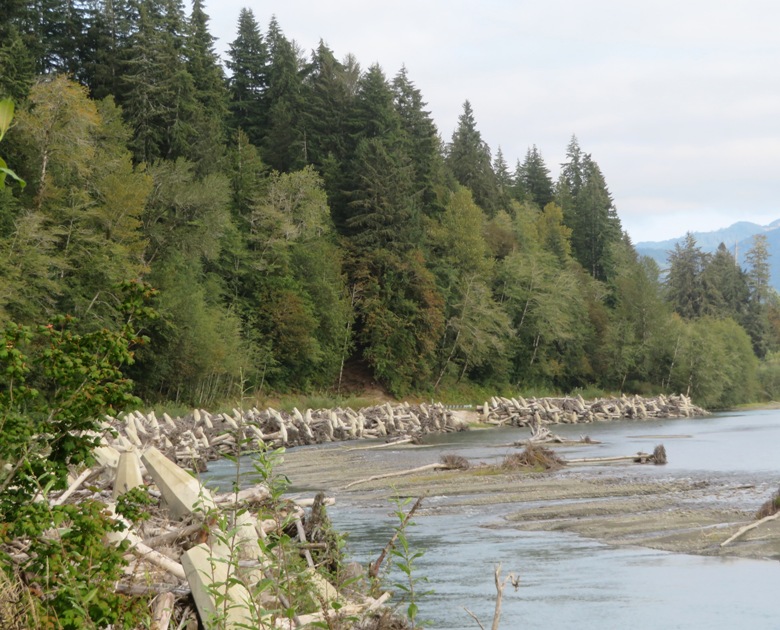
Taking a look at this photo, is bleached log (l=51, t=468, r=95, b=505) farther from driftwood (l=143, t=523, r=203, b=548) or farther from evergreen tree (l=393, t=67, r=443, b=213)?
evergreen tree (l=393, t=67, r=443, b=213)

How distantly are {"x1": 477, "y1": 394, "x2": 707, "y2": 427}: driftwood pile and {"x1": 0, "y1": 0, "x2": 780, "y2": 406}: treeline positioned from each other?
38.5 ft

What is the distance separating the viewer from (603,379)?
91750 millimetres

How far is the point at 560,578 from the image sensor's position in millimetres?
13602

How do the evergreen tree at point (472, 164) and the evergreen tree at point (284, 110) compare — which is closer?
the evergreen tree at point (284, 110)

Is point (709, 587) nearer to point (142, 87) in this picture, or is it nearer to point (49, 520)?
point (49, 520)

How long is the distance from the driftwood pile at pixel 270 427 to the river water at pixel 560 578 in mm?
8736

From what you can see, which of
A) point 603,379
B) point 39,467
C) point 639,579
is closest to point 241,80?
point 603,379

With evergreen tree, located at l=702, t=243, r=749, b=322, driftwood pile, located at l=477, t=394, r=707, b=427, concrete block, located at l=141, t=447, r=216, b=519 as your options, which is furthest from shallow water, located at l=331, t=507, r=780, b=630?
evergreen tree, located at l=702, t=243, r=749, b=322

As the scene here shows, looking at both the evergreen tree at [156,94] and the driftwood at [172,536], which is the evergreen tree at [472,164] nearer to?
the evergreen tree at [156,94]

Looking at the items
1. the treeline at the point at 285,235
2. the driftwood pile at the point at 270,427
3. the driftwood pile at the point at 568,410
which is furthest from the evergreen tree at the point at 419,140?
the driftwood pile at the point at 270,427

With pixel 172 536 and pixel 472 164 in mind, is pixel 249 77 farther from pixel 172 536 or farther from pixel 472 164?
pixel 172 536

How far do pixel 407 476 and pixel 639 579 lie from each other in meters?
12.3

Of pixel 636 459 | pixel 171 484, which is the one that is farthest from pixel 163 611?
pixel 636 459

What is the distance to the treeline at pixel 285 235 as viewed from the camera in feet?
151
